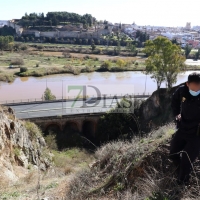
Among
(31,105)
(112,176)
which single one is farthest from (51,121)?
(112,176)

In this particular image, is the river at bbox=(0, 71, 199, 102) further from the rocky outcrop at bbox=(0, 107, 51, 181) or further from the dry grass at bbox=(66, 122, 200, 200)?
the dry grass at bbox=(66, 122, 200, 200)

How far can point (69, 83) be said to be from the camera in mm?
36219

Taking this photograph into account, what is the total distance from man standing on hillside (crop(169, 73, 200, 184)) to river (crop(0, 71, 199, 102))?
23924 millimetres

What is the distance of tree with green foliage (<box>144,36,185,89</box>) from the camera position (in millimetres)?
20906

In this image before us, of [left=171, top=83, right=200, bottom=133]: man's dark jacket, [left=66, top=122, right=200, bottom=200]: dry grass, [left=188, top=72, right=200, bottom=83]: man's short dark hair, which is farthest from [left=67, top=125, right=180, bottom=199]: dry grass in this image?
[left=188, top=72, right=200, bottom=83]: man's short dark hair

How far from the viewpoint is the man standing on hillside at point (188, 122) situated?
3.21 meters

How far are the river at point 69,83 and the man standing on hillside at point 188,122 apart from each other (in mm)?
23924

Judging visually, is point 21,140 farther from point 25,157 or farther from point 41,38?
point 41,38

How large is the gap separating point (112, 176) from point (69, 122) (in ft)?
54.2

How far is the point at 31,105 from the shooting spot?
22.4 metres

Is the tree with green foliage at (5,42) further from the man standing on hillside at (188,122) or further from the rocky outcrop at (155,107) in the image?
the man standing on hillside at (188,122)

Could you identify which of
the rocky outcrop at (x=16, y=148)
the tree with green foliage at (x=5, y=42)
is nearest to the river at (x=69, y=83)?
the rocky outcrop at (x=16, y=148)

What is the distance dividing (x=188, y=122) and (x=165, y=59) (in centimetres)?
1856

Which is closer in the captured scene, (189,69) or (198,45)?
(189,69)
